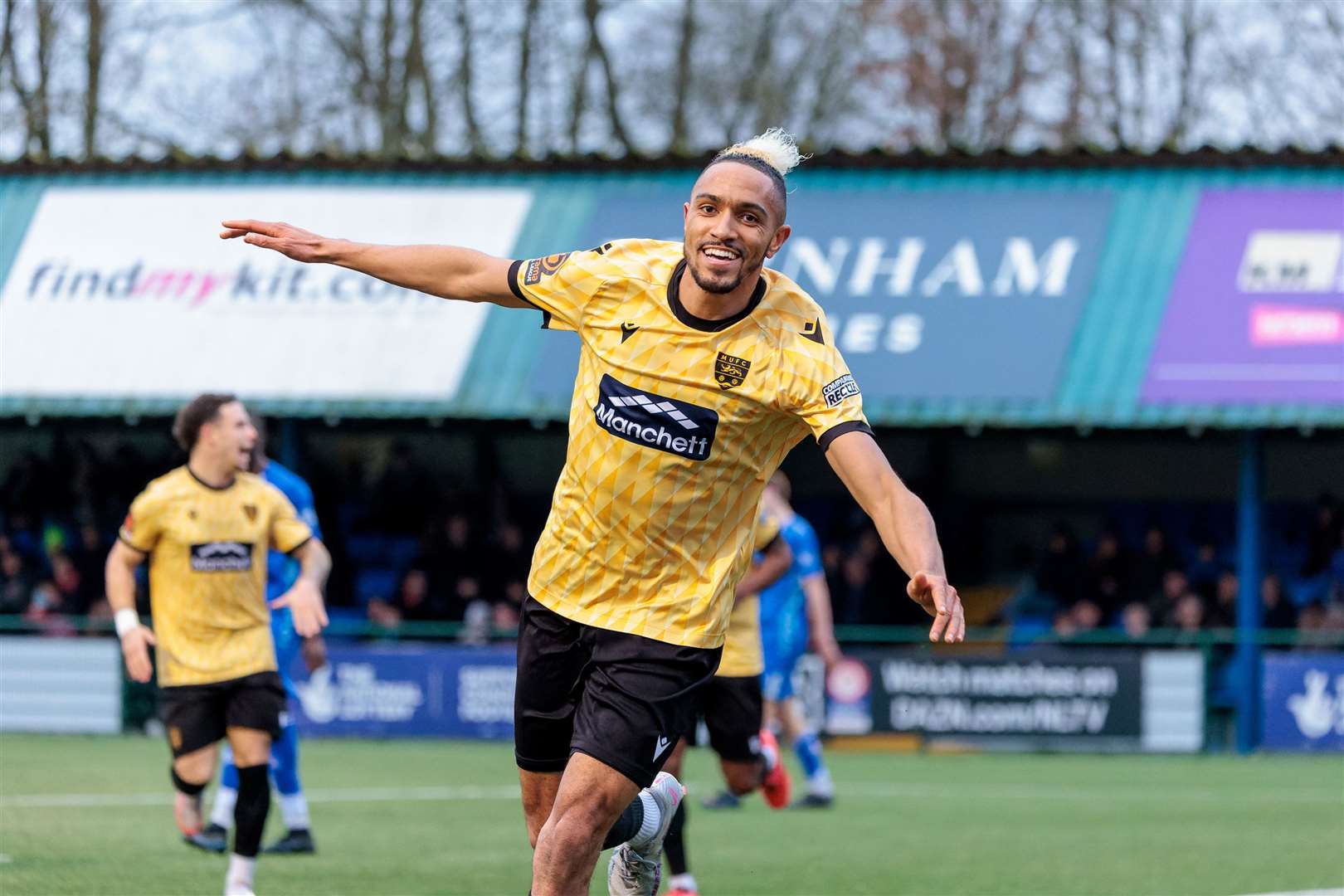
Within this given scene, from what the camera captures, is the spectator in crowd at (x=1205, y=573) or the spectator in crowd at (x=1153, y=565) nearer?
the spectator in crowd at (x=1153, y=565)

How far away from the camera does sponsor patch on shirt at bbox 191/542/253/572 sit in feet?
32.0

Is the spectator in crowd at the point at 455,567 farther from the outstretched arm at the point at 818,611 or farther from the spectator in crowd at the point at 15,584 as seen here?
the outstretched arm at the point at 818,611

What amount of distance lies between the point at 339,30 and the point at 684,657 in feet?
94.6

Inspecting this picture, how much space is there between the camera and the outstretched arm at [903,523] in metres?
5.42

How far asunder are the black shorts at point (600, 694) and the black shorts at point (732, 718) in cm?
382

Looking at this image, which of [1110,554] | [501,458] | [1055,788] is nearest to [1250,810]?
[1055,788]

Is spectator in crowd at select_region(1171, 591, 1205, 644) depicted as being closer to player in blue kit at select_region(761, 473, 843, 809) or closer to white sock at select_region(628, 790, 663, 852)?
player in blue kit at select_region(761, 473, 843, 809)

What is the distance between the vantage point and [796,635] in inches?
586

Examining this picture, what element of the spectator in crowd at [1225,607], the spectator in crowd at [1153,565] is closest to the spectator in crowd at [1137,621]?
the spectator in crowd at [1153,565]

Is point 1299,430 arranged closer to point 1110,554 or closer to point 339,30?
point 1110,554

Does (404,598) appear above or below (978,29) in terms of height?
below

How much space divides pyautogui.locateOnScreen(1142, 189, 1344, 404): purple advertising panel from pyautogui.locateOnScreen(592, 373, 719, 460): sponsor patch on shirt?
1433 centimetres

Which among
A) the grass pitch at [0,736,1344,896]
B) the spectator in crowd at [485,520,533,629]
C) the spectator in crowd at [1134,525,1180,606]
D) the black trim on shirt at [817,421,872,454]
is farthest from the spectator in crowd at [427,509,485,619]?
the black trim on shirt at [817,421,872,454]

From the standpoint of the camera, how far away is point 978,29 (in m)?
36.5
